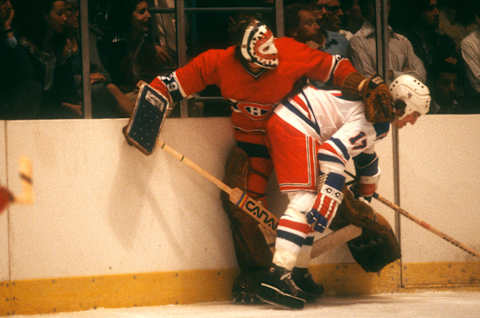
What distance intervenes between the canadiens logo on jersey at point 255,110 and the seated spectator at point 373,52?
829 mm

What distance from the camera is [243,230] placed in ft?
11.6

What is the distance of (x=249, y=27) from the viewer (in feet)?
10.9

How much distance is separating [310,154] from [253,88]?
44 cm

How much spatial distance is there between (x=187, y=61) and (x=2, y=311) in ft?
5.38

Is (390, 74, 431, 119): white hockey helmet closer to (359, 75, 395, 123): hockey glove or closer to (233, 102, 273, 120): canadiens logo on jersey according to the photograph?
(359, 75, 395, 123): hockey glove

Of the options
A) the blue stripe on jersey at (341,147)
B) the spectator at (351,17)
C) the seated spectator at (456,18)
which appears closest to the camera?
the blue stripe on jersey at (341,147)

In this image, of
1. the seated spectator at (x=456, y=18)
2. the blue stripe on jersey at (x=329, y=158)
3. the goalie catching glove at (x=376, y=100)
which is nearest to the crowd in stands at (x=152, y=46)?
the seated spectator at (x=456, y=18)

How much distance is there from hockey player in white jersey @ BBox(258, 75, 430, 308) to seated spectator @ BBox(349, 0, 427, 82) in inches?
24.5

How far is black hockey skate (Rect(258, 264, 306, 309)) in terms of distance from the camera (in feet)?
10.6

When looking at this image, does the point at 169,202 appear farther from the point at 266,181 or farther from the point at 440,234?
the point at 440,234

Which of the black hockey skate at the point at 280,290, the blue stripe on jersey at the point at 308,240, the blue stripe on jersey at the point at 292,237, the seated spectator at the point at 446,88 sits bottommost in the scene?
the black hockey skate at the point at 280,290

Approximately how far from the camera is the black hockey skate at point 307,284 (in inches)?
140

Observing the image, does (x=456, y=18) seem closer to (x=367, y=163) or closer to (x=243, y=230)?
(x=367, y=163)

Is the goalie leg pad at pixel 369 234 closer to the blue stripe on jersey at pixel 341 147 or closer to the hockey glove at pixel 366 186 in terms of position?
the hockey glove at pixel 366 186
